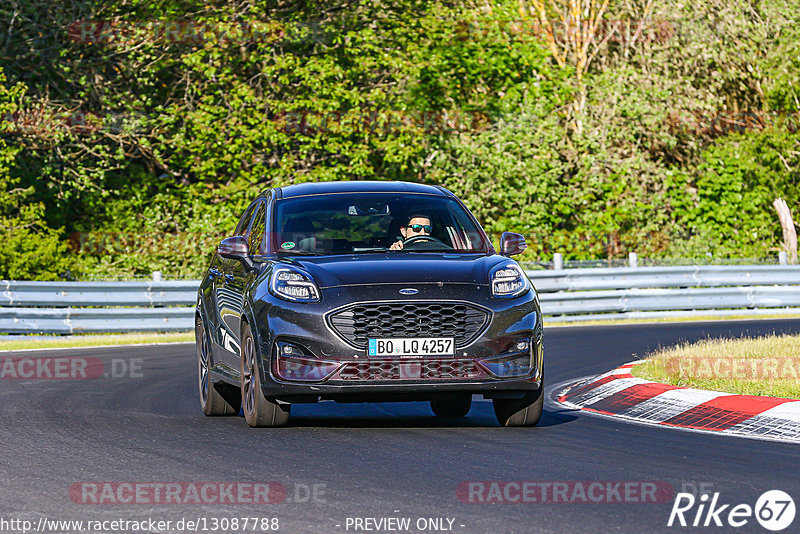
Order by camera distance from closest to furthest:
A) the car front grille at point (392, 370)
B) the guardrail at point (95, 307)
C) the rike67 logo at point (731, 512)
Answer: the rike67 logo at point (731, 512), the car front grille at point (392, 370), the guardrail at point (95, 307)

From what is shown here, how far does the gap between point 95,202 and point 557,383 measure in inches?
756

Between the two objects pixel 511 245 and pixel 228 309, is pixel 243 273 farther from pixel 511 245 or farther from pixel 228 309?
pixel 511 245

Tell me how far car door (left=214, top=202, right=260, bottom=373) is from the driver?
50.4 inches

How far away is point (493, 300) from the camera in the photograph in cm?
933

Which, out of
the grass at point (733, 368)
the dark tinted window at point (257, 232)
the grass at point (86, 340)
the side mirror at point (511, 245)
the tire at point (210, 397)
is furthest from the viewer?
the grass at point (86, 340)

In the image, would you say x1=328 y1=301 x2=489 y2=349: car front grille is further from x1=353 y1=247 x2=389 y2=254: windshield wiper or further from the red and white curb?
the red and white curb

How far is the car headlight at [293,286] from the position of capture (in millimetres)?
9266

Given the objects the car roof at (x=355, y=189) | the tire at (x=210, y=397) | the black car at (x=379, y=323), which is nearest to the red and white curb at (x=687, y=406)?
the black car at (x=379, y=323)

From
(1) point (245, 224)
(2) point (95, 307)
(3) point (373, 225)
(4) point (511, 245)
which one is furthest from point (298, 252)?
(2) point (95, 307)

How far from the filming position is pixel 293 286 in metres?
9.37

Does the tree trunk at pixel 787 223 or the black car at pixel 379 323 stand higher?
the black car at pixel 379 323

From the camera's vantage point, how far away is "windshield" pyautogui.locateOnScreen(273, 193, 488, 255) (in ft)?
33.6

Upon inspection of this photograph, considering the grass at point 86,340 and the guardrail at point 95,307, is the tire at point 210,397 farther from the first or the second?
the guardrail at point 95,307

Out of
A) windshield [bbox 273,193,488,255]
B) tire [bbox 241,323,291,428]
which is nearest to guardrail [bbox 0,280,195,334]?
windshield [bbox 273,193,488,255]
